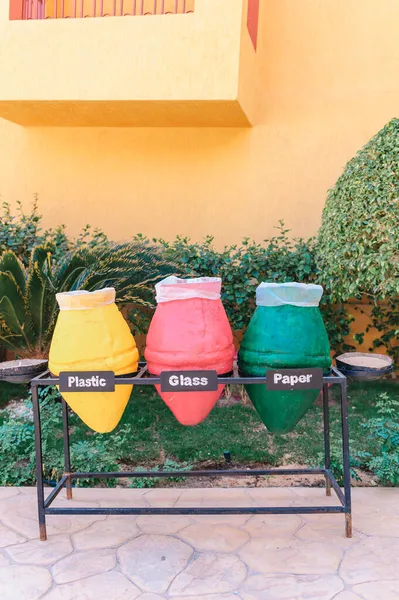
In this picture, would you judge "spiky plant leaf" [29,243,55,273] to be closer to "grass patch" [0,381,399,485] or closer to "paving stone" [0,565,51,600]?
"grass patch" [0,381,399,485]

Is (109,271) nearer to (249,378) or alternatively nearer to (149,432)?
(149,432)

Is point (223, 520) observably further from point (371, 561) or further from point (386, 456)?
point (386, 456)

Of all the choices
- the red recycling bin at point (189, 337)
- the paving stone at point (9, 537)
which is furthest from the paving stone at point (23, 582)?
the red recycling bin at point (189, 337)

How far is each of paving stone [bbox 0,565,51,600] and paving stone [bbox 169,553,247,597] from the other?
0.60 m

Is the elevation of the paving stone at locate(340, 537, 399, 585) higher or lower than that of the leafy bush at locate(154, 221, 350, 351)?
lower

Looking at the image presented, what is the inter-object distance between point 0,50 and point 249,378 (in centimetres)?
453

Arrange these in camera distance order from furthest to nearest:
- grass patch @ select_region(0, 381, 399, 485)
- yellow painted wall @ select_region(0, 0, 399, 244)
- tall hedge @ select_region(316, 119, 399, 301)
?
yellow painted wall @ select_region(0, 0, 399, 244) → tall hedge @ select_region(316, 119, 399, 301) → grass patch @ select_region(0, 381, 399, 485)

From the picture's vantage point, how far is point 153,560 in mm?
2424

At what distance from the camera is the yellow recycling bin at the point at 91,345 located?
2.43m

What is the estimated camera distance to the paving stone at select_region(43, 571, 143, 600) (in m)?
2.16

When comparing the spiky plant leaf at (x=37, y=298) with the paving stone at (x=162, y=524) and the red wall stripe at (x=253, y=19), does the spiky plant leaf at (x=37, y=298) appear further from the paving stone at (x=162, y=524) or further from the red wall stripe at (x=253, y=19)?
the red wall stripe at (x=253, y=19)

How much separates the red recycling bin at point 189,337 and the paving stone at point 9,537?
1107mm

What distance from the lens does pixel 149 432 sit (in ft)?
14.1

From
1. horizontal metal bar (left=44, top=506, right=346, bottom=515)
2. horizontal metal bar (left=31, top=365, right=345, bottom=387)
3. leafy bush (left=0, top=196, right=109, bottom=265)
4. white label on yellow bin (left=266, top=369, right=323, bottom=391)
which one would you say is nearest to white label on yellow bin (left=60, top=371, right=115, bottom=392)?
horizontal metal bar (left=31, top=365, right=345, bottom=387)
